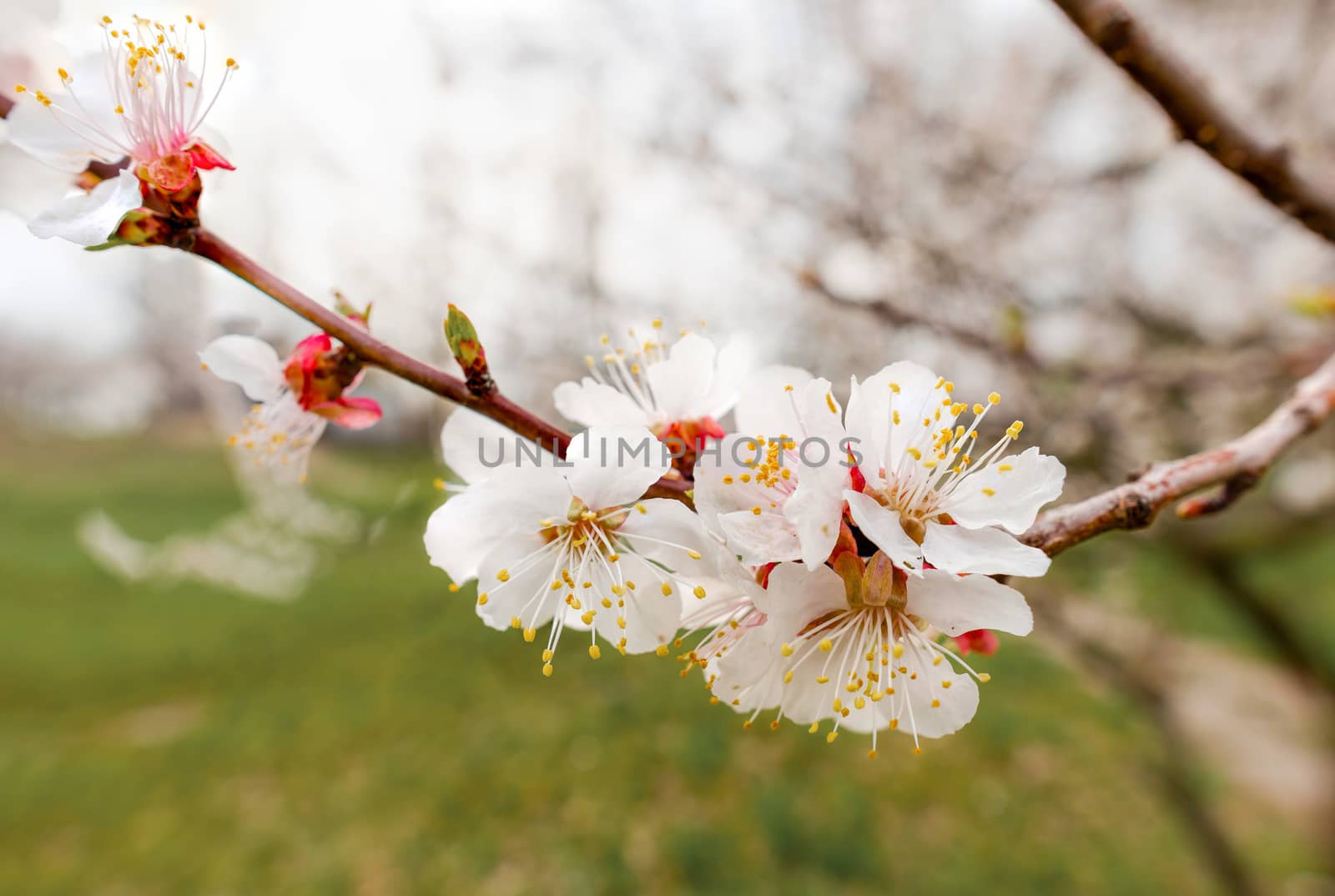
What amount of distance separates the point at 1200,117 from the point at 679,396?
602 millimetres

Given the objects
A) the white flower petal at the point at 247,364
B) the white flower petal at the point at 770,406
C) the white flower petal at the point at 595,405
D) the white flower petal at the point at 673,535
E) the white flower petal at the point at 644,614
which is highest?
the white flower petal at the point at 770,406

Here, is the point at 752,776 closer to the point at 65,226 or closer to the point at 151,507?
the point at 65,226

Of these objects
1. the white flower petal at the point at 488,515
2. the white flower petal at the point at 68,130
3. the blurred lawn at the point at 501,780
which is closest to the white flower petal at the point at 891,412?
the white flower petal at the point at 488,515

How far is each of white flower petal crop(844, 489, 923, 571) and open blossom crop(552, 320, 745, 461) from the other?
0.19 meters

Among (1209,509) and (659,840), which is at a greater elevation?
(1209,509)

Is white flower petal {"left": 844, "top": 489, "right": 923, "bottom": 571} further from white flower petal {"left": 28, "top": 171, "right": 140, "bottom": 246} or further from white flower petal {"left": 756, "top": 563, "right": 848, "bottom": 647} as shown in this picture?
white flower petal {"left": 28, "top": 171, "right": 140, "bottom": 246}

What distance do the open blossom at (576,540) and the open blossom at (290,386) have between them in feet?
0.37

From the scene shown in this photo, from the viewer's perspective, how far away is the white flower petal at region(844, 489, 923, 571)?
1.64 ft

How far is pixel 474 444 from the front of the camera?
69 centimetres

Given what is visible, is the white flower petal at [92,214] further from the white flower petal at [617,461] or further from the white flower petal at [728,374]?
the white flower petal at [728,374]

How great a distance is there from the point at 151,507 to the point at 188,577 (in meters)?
1.44

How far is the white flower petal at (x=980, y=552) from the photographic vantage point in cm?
48

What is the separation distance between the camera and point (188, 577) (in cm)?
692

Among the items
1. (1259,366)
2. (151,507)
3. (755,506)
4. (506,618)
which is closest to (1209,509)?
(755,506)
